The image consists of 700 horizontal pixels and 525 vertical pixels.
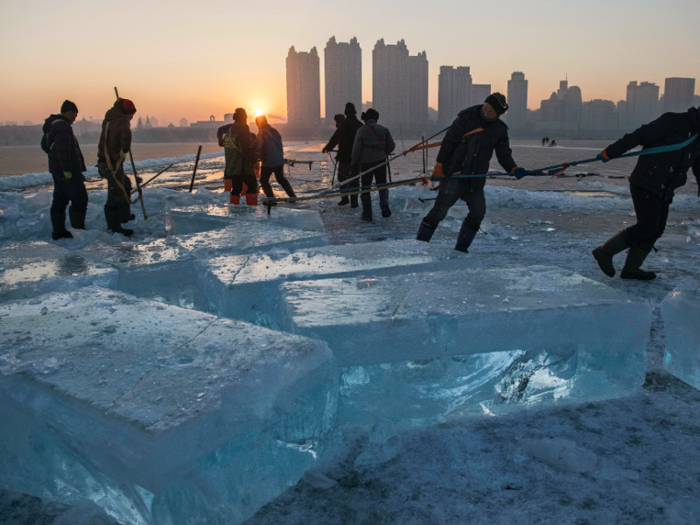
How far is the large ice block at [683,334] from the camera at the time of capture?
7.24 ft

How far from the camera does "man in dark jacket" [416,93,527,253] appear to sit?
159 inches

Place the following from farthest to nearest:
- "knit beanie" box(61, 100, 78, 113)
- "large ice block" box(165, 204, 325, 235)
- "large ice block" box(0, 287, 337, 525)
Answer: "knit beanie" box(61, 100, 78, 113), "large ice block" box(165, 204, 325, 235), "large ice block" box(0, 287, 337, 525)

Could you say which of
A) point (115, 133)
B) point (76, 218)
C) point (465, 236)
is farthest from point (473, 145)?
point (76, 218)

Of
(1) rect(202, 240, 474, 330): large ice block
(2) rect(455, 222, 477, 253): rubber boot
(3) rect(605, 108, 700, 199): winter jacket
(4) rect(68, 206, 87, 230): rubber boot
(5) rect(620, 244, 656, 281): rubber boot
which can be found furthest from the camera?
(4) rect(68, 206, 87, 230): rubber boot

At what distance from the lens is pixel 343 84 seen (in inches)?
5871

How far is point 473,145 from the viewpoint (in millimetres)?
4094

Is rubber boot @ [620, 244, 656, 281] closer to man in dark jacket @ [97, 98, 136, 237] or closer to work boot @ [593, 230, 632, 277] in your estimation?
work boot @ [593, 230, 632, 277]

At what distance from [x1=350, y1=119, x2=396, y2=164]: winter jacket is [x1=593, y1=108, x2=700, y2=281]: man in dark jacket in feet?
12.3

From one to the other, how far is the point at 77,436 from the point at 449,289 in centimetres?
172

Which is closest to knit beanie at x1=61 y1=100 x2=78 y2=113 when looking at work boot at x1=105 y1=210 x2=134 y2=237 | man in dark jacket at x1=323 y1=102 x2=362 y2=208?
work boot at x1=105 y1=210 x2=134 y2=237

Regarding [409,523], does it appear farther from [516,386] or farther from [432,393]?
[516,386]

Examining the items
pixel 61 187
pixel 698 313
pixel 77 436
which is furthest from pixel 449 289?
pixel 61 187

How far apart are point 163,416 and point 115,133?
5153 mm

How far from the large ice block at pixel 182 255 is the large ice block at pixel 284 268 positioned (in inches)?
10.7
